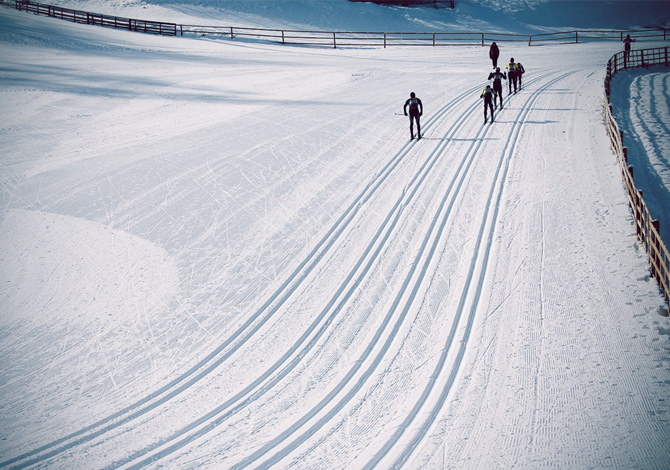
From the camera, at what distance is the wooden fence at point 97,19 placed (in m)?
41.6

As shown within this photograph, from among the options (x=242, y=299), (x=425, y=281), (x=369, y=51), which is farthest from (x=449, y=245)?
(x=369, y=51)

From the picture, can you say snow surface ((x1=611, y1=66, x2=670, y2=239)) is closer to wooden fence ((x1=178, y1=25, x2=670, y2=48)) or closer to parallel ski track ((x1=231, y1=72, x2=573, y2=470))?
parallel ski track ((x1=231, y1=72, x2=573, y2=470))

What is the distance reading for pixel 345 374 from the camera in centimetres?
731

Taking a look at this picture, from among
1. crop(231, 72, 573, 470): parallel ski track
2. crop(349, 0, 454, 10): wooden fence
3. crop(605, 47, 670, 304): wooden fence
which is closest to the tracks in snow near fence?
crop(231, 72, 573, 470): parallel ski track

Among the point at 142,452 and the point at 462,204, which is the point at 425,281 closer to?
the point at 462,204

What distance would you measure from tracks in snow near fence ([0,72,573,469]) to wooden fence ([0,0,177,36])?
3618 cm

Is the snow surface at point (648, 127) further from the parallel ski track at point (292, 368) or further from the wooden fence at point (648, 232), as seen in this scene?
the parallel ski track at point (292, 368)

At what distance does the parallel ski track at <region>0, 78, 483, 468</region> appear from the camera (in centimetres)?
655

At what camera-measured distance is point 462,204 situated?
39.4ft

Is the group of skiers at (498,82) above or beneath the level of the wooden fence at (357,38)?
beneath

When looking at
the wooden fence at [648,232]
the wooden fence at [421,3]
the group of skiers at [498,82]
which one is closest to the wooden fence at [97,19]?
the wooden fence at [421,3]

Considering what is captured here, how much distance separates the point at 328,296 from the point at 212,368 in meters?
2.48

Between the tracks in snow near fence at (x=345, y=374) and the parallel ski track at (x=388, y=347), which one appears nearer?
the parallel ski track at (x=388, y=347)

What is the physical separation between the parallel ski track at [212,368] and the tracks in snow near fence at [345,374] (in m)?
0.01
